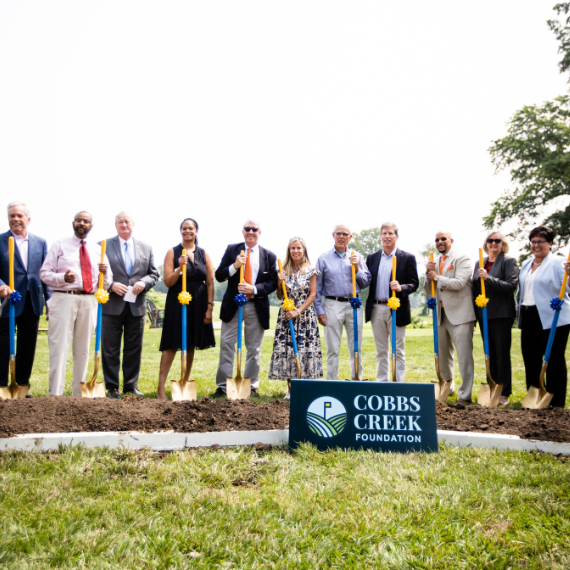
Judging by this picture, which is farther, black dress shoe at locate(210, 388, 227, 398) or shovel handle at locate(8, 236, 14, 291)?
black dress shoe at locate(210, 388, 227, 398)

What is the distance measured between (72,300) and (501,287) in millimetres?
4943

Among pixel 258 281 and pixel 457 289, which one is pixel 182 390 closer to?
pixel 258 281

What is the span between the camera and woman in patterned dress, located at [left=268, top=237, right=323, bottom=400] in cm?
562

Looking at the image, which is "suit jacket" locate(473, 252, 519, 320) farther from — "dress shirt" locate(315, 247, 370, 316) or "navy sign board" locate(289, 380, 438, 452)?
"navy sign board" locate(289, 380, 438, 452)

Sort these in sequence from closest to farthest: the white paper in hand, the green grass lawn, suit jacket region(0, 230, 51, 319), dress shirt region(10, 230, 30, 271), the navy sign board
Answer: the green grass lawn → the navy sign board → suit jacket region(0, 230, 51, 319) → dress shirt region(10, 230, 30, 271) → the white paper in hand

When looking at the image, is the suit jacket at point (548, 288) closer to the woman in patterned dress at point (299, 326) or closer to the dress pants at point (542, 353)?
the dress pants at point (542, 353)

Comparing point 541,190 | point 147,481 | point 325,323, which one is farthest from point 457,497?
point 541,190

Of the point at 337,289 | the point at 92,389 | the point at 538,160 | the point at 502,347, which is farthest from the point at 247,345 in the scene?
the point at 538,160

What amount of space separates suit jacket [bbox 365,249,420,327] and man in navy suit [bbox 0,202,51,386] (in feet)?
13.1

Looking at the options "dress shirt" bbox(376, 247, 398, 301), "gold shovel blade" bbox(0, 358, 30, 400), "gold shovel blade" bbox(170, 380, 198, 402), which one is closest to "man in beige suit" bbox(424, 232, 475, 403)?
"dress shirt" bbox(376, 247, 398, 301)

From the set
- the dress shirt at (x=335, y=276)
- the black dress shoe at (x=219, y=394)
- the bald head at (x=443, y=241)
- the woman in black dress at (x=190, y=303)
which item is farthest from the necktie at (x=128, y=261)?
the bald head at (x=443, y=241)

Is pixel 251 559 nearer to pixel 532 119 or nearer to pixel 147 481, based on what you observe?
pixel 147 481

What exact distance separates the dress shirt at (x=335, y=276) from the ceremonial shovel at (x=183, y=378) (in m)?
1.63

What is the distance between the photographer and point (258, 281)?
19.5ft
